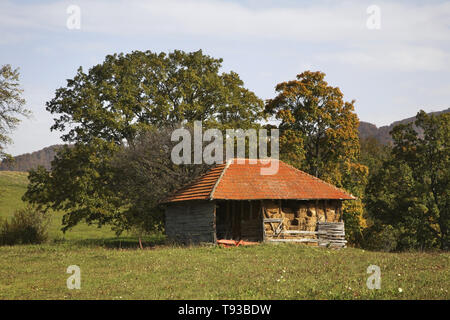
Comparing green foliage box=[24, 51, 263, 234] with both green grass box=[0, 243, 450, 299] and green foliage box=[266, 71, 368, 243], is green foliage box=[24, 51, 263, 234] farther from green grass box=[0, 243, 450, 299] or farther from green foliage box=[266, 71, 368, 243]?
green grass box=[0, 243, 450, 299]

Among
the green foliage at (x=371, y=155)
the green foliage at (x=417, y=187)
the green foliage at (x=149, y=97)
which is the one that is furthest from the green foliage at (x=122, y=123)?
the green foliage at (x=371, y=155)

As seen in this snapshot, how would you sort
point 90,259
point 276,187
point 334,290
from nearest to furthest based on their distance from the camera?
point 334,290 < point 90,259 < point 276,187

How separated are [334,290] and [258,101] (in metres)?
24.8

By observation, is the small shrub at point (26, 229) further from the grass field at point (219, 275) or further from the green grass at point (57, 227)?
the grass field at point (219, 275)

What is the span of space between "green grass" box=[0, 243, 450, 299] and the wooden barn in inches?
174

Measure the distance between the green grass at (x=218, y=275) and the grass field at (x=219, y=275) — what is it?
24mm

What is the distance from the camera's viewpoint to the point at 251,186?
26.1 meters

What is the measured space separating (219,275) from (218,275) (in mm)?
40

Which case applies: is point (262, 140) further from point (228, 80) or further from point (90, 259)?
point (90, 259)

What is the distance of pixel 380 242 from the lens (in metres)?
38.0

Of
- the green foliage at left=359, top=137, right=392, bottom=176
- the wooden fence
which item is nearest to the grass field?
the wooden fence

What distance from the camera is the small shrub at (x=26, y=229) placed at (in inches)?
1072

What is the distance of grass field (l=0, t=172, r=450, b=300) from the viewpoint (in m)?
10.8
